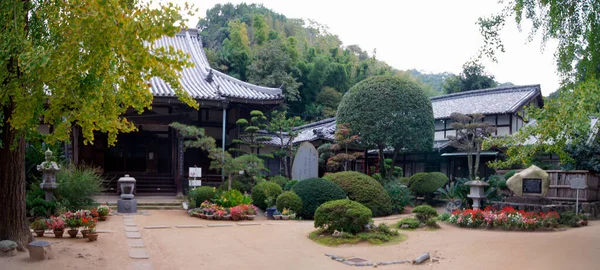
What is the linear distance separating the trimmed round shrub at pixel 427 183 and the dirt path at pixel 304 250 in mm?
8239

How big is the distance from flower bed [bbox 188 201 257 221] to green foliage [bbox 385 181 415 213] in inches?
220

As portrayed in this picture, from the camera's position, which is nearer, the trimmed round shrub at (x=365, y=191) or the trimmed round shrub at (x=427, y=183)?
the trimmed round shrub at (x=365, y=191)

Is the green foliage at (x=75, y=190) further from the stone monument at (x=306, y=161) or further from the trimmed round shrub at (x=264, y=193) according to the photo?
the stone monument at (x=306, y=161)

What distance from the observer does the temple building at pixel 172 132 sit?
2019 cm

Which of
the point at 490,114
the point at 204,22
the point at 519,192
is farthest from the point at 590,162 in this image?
the point at 204,22

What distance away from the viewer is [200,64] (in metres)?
24.2

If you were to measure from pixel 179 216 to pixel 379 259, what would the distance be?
850 centimetres

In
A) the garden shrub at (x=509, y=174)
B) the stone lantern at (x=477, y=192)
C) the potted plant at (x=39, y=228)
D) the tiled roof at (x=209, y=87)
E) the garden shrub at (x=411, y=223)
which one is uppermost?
the tiled roof at (x=209, y=87)

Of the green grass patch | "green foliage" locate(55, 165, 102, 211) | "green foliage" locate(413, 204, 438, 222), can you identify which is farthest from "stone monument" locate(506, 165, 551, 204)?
"green foliage" locate(55, 165, 102, 211)

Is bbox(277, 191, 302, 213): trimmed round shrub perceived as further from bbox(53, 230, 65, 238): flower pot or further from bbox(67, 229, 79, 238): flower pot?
bbox(53, 230, 65, 238): flower pot

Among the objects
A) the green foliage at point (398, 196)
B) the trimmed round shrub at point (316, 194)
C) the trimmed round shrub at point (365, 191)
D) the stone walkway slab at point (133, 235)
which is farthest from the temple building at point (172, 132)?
the stone walkway slab at point (133, 235)

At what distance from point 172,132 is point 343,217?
12.6m

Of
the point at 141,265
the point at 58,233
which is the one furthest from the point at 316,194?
the point at 141,265

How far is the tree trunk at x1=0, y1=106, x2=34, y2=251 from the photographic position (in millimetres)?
8172
